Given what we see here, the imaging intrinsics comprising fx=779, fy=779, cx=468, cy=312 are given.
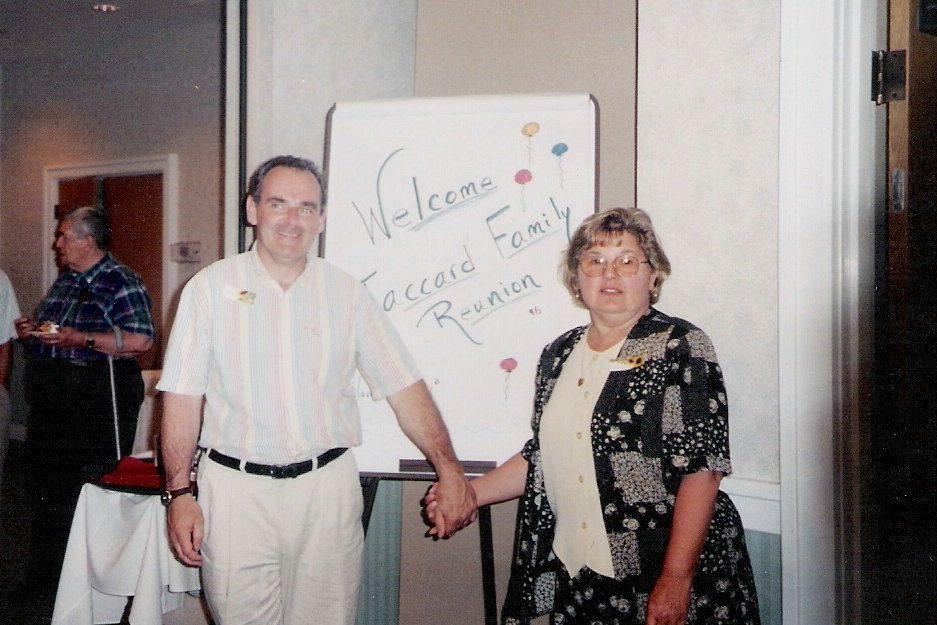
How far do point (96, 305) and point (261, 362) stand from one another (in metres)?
1.69

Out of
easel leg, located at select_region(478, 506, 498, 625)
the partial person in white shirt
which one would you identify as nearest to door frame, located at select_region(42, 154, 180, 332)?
the partial person in white shirt

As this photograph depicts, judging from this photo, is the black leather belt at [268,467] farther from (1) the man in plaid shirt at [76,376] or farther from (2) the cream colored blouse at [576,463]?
(1) the man in plaid shirt at [76,376]

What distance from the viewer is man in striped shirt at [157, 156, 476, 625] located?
1587 millimetres

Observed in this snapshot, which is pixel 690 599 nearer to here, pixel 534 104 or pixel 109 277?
pixel 534 104

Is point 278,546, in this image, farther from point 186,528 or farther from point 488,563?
point 488,563

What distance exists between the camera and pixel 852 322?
164cm

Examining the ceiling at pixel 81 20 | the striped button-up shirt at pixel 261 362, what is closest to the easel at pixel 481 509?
the striped button-up shirt at pixel 261 362

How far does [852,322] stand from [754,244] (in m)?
0.26

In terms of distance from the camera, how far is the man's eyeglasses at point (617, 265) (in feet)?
4.91

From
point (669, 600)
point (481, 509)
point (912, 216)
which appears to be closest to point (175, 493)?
point (481, 509)

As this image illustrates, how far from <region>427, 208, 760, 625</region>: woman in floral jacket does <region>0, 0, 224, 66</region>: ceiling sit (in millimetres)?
3496

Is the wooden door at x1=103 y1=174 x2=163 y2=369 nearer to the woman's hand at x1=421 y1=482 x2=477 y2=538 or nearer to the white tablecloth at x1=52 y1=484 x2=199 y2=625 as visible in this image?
the white tablecloth at x1=52 y1=484 x2=199 y2=625

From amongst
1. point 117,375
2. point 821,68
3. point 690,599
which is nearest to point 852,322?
point 821,68

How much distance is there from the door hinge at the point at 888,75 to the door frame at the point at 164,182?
430cm
